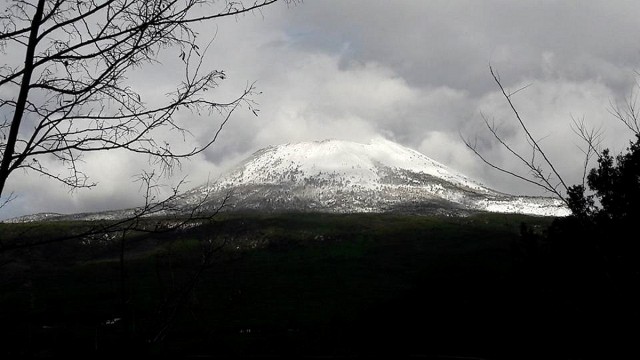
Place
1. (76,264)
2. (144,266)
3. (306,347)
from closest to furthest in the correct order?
(306,347) < (144,266) < (76,264)

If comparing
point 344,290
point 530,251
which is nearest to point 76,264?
point 344,290

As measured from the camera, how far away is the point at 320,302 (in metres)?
124

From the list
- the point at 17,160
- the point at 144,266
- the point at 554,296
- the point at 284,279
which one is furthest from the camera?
the point at 144,266

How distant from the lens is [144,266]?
16925cm

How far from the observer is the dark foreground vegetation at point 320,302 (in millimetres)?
5586

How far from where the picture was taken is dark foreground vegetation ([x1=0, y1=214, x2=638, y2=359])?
5.59 m

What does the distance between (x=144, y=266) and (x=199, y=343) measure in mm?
82097

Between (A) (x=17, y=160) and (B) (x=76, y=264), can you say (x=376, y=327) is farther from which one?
(B) (x=76, y=264)

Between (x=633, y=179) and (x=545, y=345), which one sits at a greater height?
(x=633, y=179)

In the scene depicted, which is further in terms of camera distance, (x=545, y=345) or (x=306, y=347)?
(x=306, y=347)

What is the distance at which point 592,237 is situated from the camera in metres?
5.52

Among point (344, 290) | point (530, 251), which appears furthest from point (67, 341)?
point (530, 251)

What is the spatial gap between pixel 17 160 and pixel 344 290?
433 feet

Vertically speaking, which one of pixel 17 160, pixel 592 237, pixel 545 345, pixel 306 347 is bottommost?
pixel 306 347
